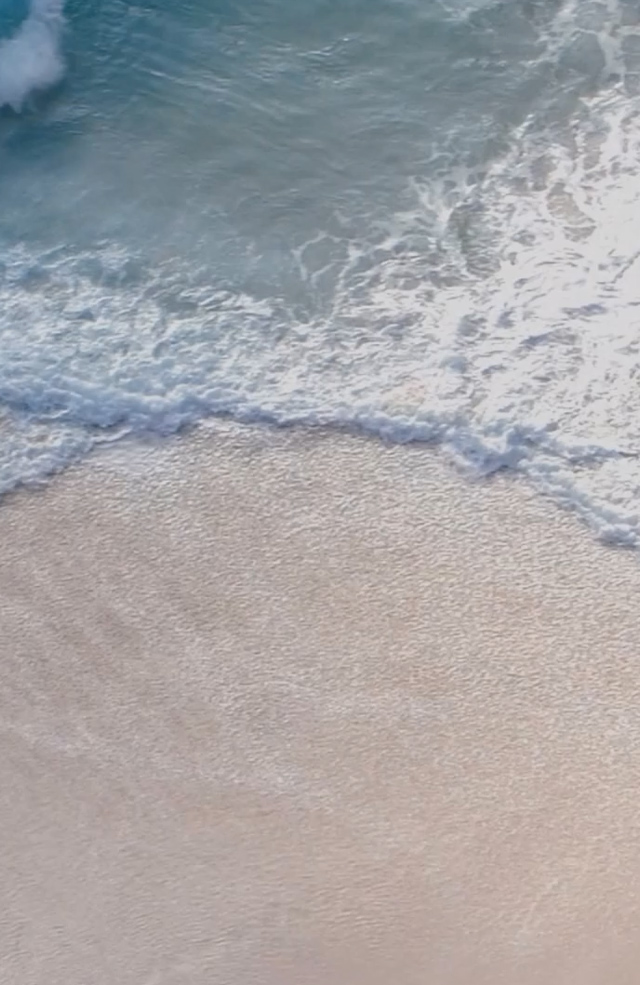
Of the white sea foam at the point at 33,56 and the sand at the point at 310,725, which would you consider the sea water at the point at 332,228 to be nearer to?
the white sea foam at the point at 33,56

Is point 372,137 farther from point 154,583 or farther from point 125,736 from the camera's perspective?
point 125,736

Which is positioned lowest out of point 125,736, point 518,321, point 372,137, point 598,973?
A: point 598,973

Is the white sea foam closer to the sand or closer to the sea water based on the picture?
the sea water

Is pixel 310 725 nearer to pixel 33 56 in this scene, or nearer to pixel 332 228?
pixel 332 228

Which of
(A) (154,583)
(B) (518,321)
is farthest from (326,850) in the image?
(B) (518,321)

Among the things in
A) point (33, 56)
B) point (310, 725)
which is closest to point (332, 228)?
point (33, 56)

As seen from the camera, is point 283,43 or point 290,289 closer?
point 290,289
